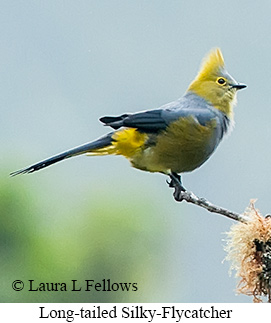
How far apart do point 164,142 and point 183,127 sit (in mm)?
90

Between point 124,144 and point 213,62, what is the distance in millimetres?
471

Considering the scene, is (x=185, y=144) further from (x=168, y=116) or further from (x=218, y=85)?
(x=218, y=85)

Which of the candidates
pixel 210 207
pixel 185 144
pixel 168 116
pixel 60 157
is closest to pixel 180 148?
pixel 185 144

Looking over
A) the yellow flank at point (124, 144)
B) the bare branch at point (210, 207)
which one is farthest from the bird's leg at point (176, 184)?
the bare branch at point (210, 207)

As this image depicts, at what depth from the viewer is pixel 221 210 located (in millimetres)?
1785

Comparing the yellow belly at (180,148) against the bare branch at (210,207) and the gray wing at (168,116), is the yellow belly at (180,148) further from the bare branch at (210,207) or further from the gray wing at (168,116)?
the bare branch at (210,207)

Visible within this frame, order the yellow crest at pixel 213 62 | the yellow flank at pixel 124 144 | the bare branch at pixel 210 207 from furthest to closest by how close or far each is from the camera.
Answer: the yellow crest at pixel 213 62 < the yellow flank at pixel 124 144 < the bare branch at pixel 210 207

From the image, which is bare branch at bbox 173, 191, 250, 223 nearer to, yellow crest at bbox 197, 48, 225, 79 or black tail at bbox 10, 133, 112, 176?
black tail at bbox 10, 133, 112, 176

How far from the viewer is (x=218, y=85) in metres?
2.48

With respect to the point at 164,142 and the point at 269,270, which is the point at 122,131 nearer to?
the point at 164,142

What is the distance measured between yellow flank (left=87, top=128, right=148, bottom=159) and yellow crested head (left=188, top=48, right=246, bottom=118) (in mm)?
315

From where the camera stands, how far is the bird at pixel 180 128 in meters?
2.33

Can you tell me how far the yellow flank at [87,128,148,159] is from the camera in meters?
2.33
